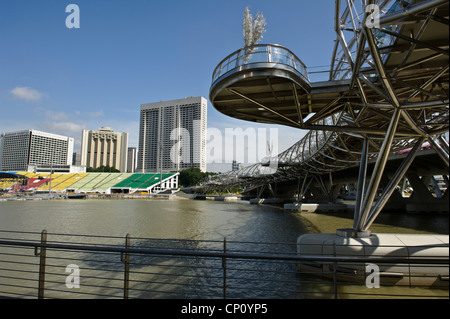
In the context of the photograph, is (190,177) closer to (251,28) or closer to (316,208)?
(316,208)

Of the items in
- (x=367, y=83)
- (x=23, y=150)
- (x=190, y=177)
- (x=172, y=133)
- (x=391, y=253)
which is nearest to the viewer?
(x=391, y=253)

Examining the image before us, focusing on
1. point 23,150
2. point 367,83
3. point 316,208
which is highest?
point 23,150

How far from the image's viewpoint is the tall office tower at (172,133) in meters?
147

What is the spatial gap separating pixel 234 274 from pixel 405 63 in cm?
985

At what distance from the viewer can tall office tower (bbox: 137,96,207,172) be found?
146625mm

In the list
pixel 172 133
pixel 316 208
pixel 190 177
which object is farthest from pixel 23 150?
pixel 316 208

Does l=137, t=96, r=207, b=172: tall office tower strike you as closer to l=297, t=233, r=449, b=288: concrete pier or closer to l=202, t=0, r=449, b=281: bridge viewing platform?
l=202, t=0, r=449, b=281: bridge viewing platform

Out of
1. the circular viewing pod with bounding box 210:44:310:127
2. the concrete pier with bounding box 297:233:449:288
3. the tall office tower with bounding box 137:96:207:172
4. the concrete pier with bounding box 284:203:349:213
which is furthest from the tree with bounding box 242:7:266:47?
the tall office tower with bounding box 137:96:207:172

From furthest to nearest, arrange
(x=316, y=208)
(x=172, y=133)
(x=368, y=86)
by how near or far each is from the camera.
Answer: (x=172, y=133) → (x=316, y=208) → (x=368, y=86)

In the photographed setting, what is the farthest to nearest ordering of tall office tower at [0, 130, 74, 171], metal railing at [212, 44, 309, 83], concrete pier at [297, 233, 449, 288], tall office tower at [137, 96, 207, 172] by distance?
1. tall office tower at [0, 130, 74, 171]
2. tall office tower at [137, 96, 207, 172]
3. metal railing at [212, 44, 309, 83]
4. concrete pier at [297, 233, 449, 288]

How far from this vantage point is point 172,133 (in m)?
141

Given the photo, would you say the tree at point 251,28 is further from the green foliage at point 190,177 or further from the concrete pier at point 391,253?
the green foliage at point 190,177

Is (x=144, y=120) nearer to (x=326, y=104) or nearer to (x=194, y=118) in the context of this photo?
(x=194, y=118)
